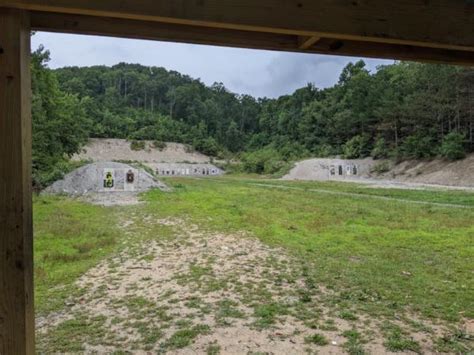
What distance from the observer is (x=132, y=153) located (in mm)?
46062

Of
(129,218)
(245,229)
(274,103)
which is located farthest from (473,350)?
(274,103)

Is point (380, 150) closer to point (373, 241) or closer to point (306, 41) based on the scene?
point (373, 241)

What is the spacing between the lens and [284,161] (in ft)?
133

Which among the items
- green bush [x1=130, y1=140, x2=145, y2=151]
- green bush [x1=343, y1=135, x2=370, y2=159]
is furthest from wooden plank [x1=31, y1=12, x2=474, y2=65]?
green bush [x1=130, y1=140, x2=145, y2=151]

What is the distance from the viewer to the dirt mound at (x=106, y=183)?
1625 centimetres

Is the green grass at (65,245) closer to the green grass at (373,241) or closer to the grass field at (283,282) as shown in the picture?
the grass field at (283,282)

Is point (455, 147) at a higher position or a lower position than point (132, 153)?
lower

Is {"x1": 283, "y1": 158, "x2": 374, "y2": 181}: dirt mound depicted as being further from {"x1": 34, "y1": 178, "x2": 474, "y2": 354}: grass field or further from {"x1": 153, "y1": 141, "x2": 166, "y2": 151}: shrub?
{"x1": 34, "y1": 178, "x2": 474, "y2": 354}: grass field

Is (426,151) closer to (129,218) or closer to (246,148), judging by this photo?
(129,218)

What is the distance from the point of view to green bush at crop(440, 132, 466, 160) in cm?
2350

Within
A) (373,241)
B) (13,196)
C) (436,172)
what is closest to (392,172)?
(436,172)

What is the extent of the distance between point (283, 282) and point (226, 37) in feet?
12.0

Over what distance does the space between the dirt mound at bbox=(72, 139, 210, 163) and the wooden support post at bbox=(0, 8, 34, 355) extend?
43.4 m

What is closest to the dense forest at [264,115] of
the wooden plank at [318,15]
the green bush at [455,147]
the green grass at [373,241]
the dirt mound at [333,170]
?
the green bush at [455,147]
